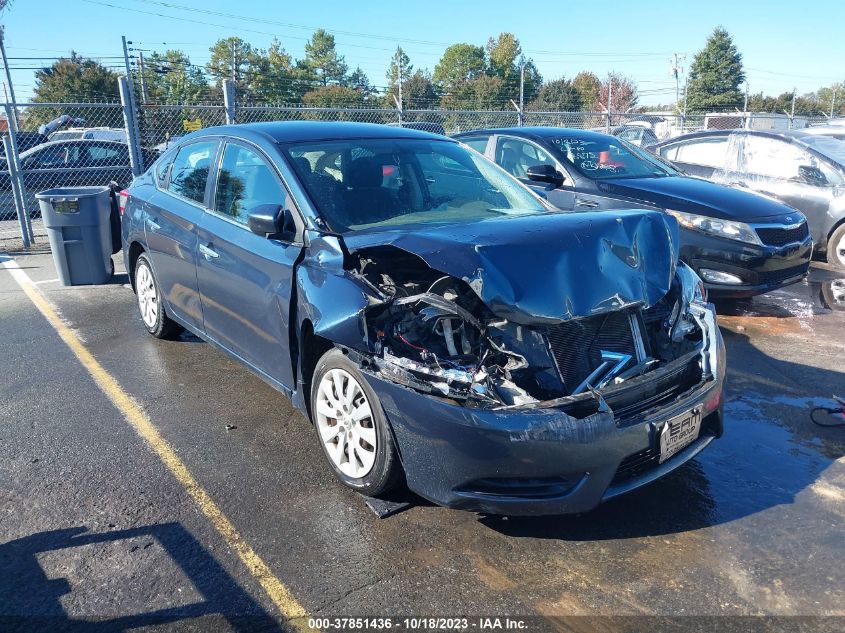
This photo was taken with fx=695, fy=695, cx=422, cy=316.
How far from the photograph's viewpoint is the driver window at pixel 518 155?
7482 millimetres

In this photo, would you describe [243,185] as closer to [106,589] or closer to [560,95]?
[106,589]

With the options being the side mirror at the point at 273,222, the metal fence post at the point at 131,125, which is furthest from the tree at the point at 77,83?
the side mirror at the point at 273,222

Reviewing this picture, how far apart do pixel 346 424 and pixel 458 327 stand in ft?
2.42

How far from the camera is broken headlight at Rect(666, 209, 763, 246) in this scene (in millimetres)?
6379

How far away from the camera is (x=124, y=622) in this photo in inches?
102

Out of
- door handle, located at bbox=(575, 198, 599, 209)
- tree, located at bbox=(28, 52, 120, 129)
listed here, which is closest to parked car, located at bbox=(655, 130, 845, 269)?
door handle, located at bbox=(575, 198, 599, 209)

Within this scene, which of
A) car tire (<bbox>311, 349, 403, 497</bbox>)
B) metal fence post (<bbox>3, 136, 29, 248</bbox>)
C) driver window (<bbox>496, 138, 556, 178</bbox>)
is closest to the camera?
car tire (<bbox>311, 349, 403, 497</bbox>)

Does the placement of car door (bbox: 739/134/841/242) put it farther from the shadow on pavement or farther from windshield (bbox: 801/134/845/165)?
the shadow on pavement

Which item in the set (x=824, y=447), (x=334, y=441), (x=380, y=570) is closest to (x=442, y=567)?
(x=380, y=570)

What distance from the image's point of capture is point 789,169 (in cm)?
916

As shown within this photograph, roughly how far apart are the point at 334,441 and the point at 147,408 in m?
1.73

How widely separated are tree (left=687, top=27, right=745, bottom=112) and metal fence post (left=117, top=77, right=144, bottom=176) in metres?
68.1

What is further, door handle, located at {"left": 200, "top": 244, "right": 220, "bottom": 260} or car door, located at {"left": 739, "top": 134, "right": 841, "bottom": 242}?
car door, located at {"left": 739, "top": 134, "right": 841, "bottom": 242}

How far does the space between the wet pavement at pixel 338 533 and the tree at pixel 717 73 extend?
72950 millimetres
